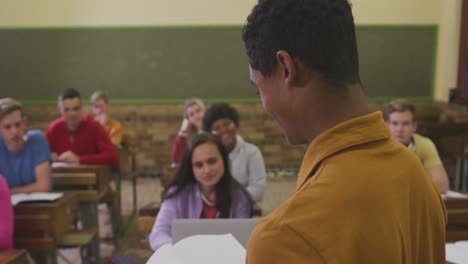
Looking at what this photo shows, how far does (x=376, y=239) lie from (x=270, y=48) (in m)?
0.26

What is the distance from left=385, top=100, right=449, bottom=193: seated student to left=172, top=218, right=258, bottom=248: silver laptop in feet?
7.37

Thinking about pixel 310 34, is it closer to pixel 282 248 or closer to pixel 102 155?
pixel 282 248

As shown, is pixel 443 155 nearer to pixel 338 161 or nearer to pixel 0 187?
pixel 0 187

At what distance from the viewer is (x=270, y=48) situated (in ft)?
2.03

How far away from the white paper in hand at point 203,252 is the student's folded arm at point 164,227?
110 cm

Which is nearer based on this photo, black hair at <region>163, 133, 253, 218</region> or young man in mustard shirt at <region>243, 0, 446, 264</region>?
young man in mustard shirt at <region>243, 0, 446, 264</region>

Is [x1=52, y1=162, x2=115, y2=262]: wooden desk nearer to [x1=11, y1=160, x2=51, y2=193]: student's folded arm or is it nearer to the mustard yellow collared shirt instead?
[x1=11, y1=160, x2=51, y2=193]: student's folded arm

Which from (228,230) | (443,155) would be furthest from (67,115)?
(443,155)

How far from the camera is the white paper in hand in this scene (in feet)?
3.00

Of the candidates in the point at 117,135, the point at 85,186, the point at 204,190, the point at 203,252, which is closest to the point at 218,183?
the point at 204,190

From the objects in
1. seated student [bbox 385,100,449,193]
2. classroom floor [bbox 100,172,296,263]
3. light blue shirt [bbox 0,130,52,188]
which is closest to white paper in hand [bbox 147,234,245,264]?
seated student [bbox 385,100,449,193]

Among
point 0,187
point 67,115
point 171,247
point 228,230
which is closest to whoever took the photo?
point 171,247

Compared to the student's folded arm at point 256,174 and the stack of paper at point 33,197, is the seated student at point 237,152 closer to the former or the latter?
Answer: the student's folded arm at point 256,174

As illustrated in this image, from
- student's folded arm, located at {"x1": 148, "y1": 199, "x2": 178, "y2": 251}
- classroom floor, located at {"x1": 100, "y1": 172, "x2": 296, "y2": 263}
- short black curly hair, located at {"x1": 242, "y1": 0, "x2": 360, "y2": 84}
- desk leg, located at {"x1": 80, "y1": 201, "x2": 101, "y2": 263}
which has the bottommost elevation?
classroom floor, located at {"x1": 100, "y1": 172, "x2": 296, "y2": 263}
